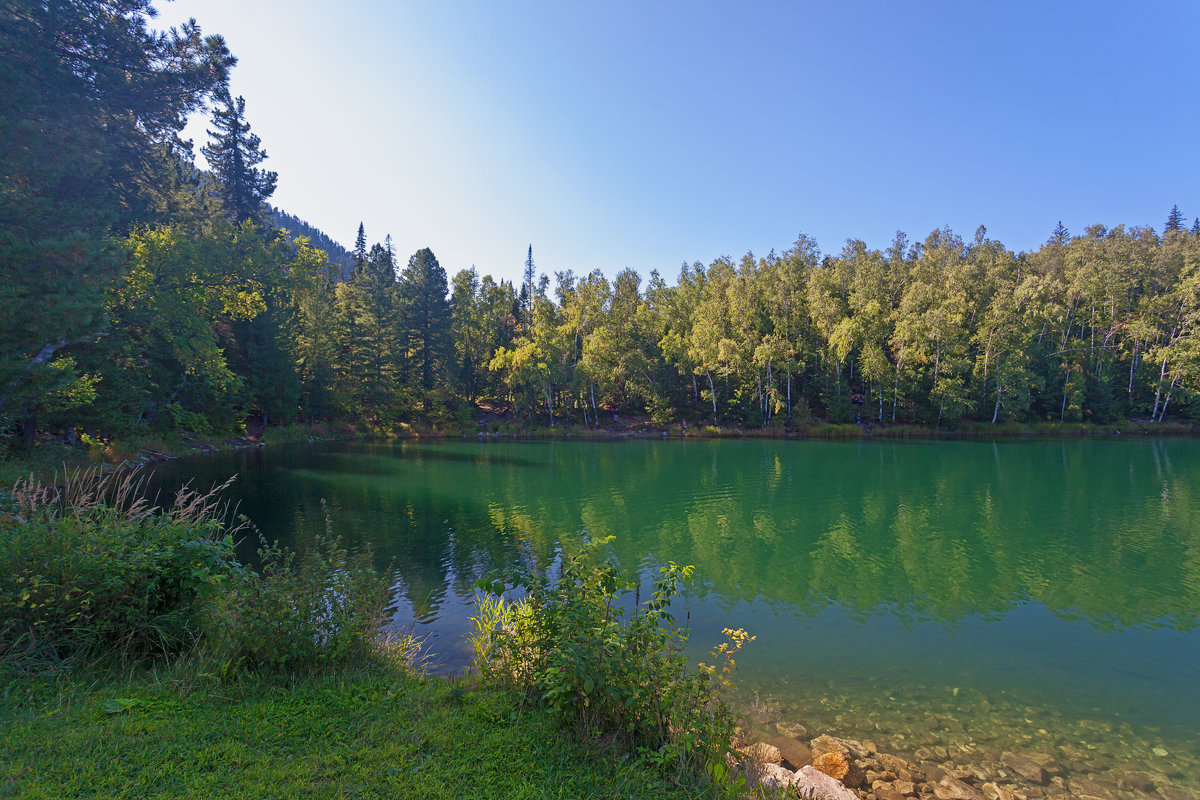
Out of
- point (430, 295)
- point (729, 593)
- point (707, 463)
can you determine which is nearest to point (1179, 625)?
point (729, 593)

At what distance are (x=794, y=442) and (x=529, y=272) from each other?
173 ft

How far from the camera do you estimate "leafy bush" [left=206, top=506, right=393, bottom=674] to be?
4.96m

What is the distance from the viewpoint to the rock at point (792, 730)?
664 centimetres

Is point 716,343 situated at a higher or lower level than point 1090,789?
higher

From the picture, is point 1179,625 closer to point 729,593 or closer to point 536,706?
point 729,593

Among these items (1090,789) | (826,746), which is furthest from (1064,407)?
(826,746)

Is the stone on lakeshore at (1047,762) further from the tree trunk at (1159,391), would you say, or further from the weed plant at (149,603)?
the tree trunk at (1159,391)

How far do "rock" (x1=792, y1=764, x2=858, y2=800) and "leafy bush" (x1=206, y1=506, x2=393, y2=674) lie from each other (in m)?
4.53

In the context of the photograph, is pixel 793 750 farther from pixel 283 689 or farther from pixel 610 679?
pixel 283 689

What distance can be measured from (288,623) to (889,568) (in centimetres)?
1327

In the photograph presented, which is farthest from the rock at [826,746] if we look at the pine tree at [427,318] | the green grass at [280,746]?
the pine tree at [427,318]

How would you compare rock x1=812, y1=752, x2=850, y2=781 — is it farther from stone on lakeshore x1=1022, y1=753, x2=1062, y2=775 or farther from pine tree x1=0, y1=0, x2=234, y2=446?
pine tree x1=0, y1=0, x2=234, y2=446

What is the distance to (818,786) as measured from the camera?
16.9ft

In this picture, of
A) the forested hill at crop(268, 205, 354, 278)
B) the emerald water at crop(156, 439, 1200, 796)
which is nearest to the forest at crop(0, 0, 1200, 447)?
the emerald water at crop(156, 439, 1200, 796)
